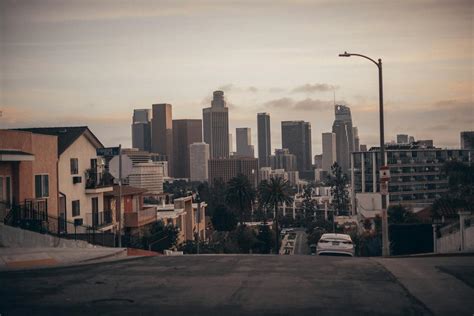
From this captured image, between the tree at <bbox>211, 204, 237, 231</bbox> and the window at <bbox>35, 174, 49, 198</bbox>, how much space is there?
71.0 metres

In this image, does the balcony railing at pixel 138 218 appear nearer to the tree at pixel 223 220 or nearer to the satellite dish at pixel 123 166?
the satellite dish at pixel 123 166

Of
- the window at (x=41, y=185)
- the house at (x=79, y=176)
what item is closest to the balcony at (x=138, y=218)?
the house at (x=79, y=176)

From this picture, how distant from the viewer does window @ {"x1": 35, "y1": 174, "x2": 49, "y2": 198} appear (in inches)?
1372

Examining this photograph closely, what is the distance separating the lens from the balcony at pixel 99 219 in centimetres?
4475

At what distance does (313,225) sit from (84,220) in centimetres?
10026

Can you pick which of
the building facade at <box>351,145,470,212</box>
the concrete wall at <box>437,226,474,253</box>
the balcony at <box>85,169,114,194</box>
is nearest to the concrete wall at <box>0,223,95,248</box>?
the concrete wall at <box>437,226,474,253</box>

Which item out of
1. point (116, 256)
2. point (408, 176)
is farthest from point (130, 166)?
point (408, 176)

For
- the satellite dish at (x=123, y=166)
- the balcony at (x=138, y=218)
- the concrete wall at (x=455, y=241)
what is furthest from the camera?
the balcony at (x=138, y=218)

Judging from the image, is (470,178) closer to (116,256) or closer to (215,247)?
(215,247)

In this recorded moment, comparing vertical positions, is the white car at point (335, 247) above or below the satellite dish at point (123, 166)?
below

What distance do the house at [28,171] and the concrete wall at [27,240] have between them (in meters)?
3.07

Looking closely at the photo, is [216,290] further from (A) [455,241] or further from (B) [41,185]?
(B) [41,185]

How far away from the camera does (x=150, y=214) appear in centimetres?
5675

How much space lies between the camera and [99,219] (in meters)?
46.7
